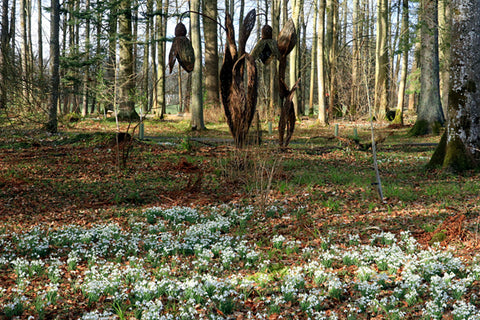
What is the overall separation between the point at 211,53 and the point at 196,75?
5.81 m

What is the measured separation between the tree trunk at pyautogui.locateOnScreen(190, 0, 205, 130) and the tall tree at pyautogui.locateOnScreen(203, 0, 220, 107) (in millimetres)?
5226

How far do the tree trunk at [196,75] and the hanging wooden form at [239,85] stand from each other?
7.47 metres

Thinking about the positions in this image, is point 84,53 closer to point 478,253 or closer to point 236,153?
point 236,153

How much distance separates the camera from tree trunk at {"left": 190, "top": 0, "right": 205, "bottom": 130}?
17.8 metres

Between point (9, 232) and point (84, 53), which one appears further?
point (84, 53)

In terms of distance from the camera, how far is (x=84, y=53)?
893 inches

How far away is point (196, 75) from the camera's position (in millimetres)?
18484

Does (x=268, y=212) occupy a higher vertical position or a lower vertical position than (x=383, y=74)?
lower

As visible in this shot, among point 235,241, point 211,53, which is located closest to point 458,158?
point 235,241

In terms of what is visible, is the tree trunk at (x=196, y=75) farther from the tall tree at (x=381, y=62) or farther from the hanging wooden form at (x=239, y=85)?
the tall tree at (x=381, y=62)

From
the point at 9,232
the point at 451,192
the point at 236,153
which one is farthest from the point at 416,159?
the point at 9,232

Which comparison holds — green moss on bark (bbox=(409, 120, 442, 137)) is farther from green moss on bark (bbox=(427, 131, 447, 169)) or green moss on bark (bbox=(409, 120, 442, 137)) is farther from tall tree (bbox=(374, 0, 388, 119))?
green moss on bark (bbox=(427, 131, 447, 169))

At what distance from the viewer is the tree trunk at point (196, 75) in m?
17.8

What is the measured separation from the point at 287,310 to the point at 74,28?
112ft
